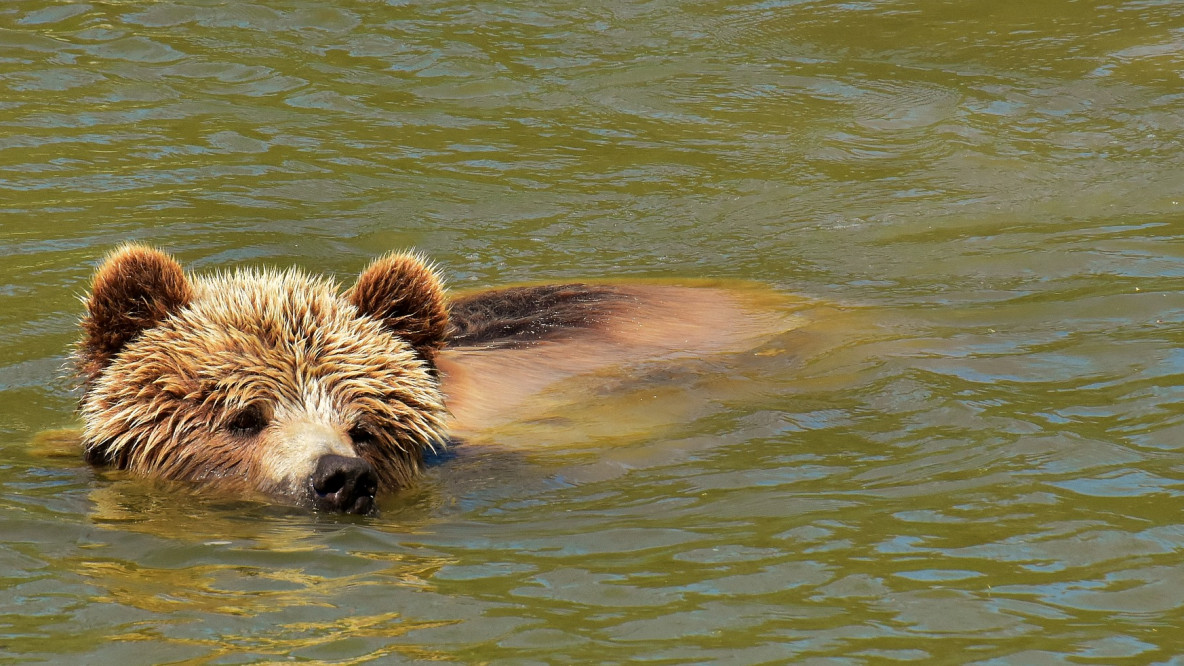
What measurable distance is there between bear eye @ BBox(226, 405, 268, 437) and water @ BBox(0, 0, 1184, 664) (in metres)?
0.39

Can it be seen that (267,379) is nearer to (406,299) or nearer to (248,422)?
(248,422)

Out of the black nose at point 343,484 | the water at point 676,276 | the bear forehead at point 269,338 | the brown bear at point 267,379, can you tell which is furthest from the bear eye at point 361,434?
the black nose at point 343,484

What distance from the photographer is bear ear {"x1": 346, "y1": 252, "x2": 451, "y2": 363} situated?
743cm

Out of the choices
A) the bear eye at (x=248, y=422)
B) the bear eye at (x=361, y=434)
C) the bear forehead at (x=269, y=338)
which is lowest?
the bear eye at (x=361, y=434)

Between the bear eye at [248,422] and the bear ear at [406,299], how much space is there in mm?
866

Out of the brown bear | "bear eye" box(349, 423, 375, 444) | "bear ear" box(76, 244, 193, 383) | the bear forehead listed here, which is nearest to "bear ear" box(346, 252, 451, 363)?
the brown bear

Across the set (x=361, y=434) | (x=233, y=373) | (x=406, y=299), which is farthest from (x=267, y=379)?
(x=406, y=299)

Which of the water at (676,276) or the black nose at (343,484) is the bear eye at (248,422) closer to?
the water at (676,276)

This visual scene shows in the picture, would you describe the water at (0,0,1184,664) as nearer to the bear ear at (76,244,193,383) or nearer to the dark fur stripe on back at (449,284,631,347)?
the bear ear at (76,244,193,383)

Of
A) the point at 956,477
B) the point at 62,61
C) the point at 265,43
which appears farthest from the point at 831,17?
the point at 956,477

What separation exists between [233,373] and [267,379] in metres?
0.16

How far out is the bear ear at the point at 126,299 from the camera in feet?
22.9

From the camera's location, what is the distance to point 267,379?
22.7 ft

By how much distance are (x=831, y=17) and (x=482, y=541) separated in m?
10.9
